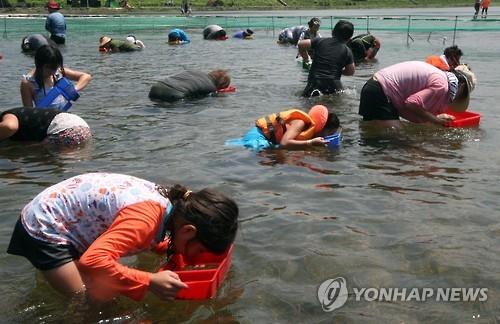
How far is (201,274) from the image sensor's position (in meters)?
3.45

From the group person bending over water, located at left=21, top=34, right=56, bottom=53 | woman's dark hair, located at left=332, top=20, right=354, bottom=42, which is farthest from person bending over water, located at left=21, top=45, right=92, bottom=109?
person bending over water, located at left=21, top=34, right=56, bottom=53

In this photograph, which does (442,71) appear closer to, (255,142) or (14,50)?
(255,142)

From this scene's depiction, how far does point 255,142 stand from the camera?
7.51 m

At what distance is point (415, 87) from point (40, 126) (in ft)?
16.6

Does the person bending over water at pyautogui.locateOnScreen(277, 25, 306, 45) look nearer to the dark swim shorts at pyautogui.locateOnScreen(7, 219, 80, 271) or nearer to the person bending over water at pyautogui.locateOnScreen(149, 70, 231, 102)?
the person bending over water at pyautogui.locateOnScreen(149, 70, 231, 102)

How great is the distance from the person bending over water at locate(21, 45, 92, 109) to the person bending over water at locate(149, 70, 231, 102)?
117 inches

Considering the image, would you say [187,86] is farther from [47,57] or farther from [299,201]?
[299,201]

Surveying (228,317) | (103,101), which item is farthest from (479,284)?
(103,101)

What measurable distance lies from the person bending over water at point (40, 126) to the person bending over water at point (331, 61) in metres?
5.17

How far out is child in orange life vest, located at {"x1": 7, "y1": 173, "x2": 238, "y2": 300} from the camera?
123 inches

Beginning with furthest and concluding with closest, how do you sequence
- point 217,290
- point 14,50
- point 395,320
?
point 14,50, point 217,290, point 395,320

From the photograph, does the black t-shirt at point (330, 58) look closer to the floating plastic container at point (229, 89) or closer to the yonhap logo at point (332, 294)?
the floating plastic container at point (229, 89)

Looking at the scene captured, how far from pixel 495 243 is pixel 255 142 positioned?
145 inches

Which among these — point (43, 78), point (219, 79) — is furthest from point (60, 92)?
point (219, 79)
